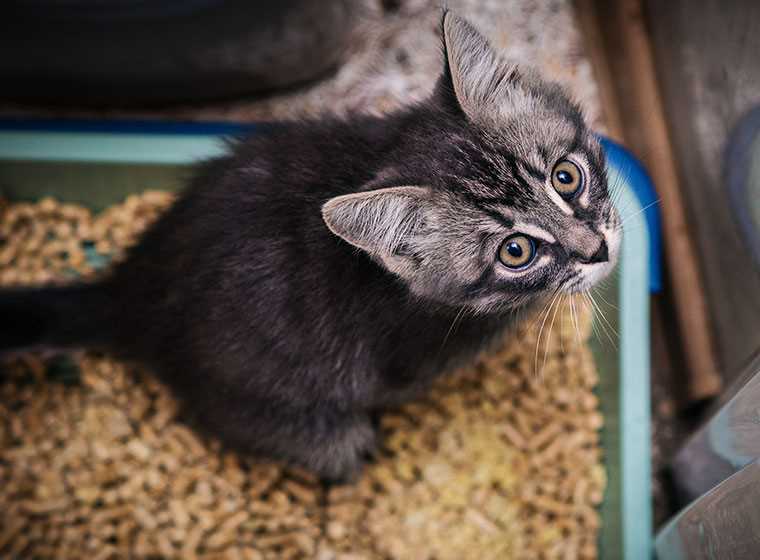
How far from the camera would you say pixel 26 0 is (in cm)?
196

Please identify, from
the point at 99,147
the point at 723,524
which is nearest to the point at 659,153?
the point at 723,524

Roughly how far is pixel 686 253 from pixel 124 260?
1.79m

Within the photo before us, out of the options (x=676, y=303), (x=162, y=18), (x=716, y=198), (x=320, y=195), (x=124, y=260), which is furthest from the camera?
(x=676, y=303)

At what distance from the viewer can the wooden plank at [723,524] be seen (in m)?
1.35

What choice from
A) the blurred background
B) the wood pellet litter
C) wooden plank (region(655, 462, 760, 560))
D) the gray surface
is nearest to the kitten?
the wood pellet litter

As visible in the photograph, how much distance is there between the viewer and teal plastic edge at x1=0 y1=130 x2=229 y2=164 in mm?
2201

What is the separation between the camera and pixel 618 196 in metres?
1.88

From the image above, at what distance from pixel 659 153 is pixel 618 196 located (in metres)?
0.65

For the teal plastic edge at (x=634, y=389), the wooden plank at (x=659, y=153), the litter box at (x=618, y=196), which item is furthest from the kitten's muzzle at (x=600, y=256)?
the wooden plank at (x=659, y=153)

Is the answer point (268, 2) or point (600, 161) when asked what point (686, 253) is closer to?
point (600, 161)

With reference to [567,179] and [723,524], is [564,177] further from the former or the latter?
[723,524]

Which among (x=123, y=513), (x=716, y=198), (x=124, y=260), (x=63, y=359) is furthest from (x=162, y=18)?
(x=716, y=198)

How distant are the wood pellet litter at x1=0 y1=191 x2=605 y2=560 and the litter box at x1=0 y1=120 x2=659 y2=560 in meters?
0.08

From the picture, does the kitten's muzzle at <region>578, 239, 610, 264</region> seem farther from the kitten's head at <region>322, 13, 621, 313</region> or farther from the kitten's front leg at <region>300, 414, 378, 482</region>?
the kitten's front leg at <region>300, 414, 378, 482</region>
